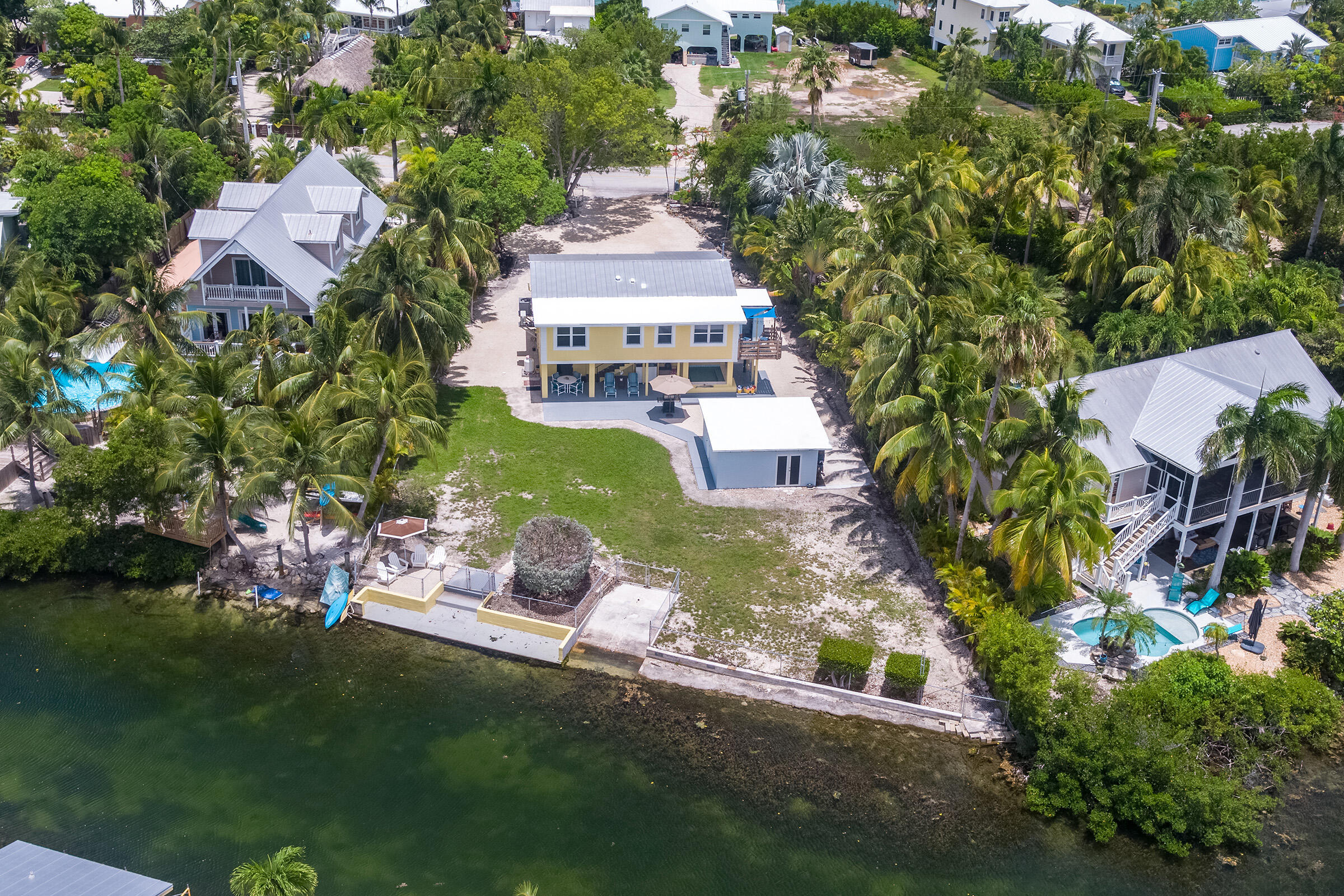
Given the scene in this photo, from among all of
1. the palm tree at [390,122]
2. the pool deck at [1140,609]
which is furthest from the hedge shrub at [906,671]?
the palm tree at [390,122]

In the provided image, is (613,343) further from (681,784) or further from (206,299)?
(681,784)

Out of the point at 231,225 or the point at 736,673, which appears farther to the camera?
the point at 231,225

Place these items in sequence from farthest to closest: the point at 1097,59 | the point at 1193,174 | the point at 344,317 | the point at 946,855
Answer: the point at 1097,59 → the point at 1193,174 → the point at 344,317 → the point at 946,855

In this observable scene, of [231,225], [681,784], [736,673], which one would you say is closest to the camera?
[681,784]

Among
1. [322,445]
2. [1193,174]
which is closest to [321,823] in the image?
[322,445]

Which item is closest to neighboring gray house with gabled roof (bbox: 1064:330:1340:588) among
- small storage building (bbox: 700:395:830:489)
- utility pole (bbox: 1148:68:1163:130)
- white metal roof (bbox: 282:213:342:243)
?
small storage building (bbox: 700:395:830:489)

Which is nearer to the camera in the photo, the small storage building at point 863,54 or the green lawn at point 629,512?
the green lawn at point 629,512

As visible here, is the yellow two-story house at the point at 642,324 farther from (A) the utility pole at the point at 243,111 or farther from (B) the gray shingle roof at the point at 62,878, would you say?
(A) the utility pole at the point at 243,111
